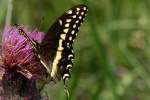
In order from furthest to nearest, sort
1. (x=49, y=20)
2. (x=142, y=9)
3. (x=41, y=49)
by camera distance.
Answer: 1. (x=49, y=20)
2. (x=142, y=9)
3. (x=41, y=49)

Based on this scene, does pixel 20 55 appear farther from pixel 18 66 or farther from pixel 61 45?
pixel 61 45

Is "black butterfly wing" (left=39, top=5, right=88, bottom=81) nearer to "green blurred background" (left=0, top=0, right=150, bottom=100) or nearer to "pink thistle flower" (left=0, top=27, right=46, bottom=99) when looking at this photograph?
"pink thistle flower" (left=0, top=27, right=46, bottom=99)

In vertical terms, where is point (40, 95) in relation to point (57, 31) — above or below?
below

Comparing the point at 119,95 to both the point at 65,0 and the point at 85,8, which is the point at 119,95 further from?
the point at 65,0

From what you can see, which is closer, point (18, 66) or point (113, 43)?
point (18, 66)

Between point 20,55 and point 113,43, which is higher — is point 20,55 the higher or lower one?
the higher one

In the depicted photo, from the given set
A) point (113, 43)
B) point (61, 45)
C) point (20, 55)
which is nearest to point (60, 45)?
point (61, 45)

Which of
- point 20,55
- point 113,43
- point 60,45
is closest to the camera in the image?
point 60,45

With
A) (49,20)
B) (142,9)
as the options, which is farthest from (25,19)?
(142,9)

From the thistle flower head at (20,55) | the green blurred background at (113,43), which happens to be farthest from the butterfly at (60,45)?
the green blurred background at (113,43)
